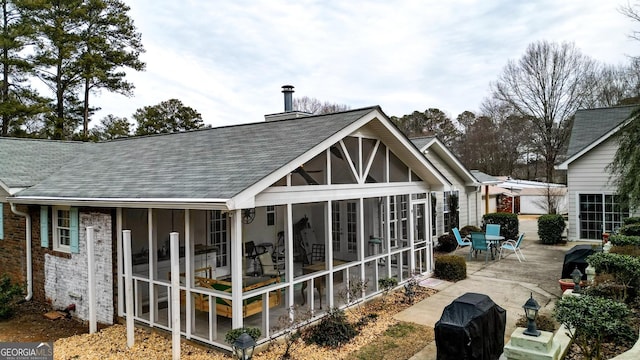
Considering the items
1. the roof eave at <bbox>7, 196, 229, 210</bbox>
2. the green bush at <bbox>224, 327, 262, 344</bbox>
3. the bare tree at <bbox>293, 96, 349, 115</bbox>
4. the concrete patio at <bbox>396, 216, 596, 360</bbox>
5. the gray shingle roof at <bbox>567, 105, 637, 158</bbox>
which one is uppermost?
the bare tree at <bbox>293, 96, 349, 115</bbox>

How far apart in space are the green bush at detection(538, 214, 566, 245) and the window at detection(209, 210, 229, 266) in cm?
1314

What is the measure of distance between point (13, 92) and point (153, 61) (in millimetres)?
7601

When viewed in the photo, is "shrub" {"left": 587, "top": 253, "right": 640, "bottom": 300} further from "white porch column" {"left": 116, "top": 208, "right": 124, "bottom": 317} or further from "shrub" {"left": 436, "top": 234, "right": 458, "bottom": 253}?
"white porch column" {"left": 116, "top": 208, "right": 124, "bottom": 317}

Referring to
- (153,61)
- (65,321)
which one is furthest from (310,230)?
(153,61)

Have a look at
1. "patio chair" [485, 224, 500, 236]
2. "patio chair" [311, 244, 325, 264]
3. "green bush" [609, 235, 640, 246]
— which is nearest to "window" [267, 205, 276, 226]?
"patio chair" [311, 244, 325, 264]

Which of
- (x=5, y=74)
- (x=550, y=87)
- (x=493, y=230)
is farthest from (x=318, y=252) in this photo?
(x=550, y=87)

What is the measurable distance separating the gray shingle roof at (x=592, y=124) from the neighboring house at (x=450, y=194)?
4.33 meters

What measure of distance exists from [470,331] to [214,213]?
23.0ft

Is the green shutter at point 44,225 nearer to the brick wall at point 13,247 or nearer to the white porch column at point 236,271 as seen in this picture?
the brick wall at point 13,247

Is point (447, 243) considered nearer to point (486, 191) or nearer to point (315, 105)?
point (486, 191)

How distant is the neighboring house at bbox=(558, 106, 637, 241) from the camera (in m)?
15.2

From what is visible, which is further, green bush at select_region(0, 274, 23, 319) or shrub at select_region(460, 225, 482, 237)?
shrub at select_region(460, 225, 482, 237)

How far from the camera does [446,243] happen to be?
15.3 meters

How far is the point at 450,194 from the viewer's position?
17.3 metres
